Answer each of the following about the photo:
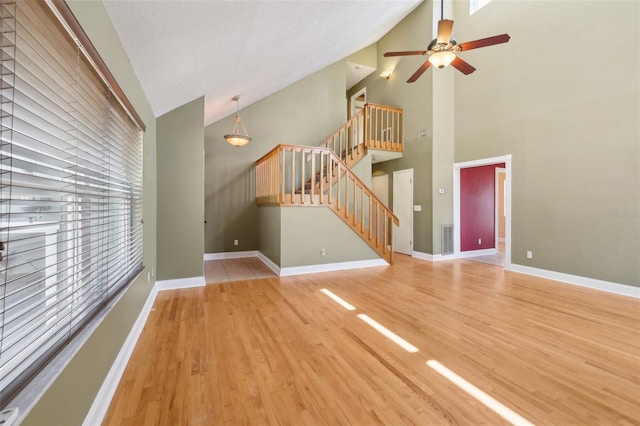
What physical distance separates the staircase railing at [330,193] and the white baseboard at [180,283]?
5.75ft

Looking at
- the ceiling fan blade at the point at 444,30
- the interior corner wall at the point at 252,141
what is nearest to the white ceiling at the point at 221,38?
the ceiling fan blade at the point at 444,30

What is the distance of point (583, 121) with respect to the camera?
13.6 ft

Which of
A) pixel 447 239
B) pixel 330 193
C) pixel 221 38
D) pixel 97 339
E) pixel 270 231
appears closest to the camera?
pixel 97 339

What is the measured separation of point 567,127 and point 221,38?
16.8ft

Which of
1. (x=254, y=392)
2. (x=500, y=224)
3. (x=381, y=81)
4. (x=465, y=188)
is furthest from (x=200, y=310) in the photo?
(x=500, y=224)

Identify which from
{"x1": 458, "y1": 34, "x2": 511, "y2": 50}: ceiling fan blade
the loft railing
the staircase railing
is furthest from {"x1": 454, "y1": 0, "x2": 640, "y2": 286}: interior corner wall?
the staircase railing

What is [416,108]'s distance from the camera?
6.48 meters

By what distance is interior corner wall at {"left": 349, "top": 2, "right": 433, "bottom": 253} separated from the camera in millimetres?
6164

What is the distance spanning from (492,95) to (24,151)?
6586mm

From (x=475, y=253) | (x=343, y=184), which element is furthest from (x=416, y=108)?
(x=475, y=253)

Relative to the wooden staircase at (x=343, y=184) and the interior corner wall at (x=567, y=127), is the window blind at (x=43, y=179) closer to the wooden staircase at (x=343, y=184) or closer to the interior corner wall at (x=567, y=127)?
the wooden staircase at (x=343, y=184)

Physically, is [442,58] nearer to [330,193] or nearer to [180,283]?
[330,193]

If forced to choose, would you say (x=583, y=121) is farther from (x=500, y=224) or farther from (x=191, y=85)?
(x=191, y=85)

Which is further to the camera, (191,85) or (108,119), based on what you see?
(191,85)
